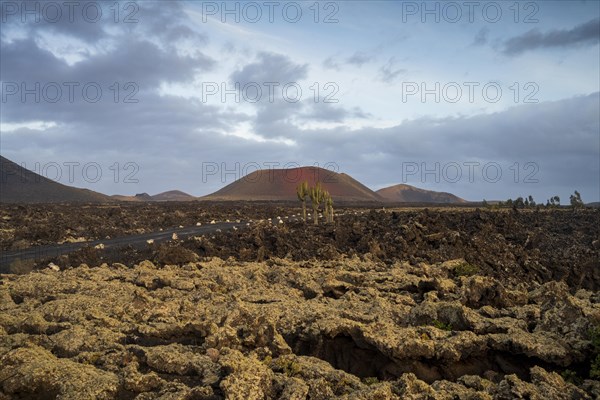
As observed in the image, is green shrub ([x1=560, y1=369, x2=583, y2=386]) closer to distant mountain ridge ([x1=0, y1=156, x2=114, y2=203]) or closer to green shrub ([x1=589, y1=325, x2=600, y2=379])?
green shrub ([x1=589, y1=325, x2=600, y2=379])

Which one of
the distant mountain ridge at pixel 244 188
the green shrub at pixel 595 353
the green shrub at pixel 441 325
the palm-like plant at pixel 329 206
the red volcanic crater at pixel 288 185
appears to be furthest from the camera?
the red volcanic crater at pixel 288 185

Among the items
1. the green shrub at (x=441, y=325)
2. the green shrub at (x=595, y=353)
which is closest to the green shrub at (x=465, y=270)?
the green shrub at (x=441, y=325)

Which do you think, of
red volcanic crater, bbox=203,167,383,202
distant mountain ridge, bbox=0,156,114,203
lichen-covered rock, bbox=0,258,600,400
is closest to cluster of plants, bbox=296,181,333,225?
lichen-covered rock, bbox=0,258,600,400

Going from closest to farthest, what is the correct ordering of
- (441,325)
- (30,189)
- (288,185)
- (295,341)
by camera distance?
(295,341) → (441,325) → (30,189) → (288,185)

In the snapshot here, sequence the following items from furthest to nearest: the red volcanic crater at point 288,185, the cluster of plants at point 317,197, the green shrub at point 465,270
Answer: the red volcanic crater at point 288,185 < the cluster of plants at point 317,197 < the green shrub at point 465,270

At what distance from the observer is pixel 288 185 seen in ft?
589

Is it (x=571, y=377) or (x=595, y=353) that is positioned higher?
(x=595, y=353)

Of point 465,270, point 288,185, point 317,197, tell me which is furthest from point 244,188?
point 465,270

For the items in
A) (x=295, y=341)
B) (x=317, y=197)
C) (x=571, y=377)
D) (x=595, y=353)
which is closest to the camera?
(x=571, y=377)

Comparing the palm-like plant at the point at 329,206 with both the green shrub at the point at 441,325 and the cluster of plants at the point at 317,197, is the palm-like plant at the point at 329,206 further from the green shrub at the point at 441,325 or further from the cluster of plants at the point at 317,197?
the green shrub at the point at 441,325

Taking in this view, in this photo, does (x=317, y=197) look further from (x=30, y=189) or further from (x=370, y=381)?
(x=30, y=189)

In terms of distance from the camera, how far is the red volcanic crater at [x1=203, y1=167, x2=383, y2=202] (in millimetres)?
169375

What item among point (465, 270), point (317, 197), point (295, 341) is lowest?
point (295, 341)

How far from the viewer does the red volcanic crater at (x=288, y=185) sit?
16938cm
